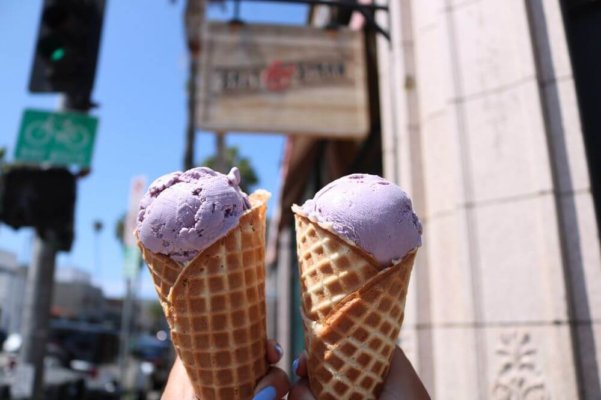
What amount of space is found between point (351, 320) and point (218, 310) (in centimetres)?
44

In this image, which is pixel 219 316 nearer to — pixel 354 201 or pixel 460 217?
pixel 354 201

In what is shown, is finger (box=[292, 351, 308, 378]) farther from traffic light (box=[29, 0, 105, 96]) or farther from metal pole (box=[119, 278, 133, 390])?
metal pole (box=[119, 278, 133, 390])

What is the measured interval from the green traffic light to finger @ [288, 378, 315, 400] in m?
3.82

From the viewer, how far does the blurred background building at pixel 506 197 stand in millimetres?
2881

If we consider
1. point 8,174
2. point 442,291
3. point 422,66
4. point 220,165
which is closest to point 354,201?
point 442,291

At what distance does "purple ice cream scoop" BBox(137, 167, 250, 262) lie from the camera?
4.56 feet

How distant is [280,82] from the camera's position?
5168mm

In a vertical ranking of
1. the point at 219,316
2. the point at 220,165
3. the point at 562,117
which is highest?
the point at 220,165

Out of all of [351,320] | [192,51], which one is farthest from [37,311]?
[192,51]

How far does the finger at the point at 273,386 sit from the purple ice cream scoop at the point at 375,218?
20.1 inches

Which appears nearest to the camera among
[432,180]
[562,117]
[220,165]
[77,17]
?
[562,117]

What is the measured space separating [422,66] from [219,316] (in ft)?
11.0

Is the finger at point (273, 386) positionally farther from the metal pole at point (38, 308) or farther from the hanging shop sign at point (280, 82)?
the hanging shop sign at point (280, 82)

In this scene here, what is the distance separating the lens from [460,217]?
133 inches
